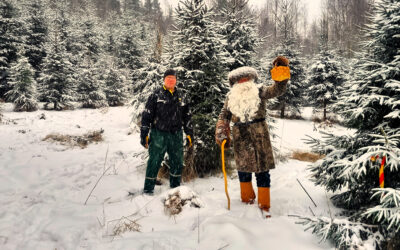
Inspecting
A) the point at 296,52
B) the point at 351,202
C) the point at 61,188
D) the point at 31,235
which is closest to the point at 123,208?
the point at 31,235

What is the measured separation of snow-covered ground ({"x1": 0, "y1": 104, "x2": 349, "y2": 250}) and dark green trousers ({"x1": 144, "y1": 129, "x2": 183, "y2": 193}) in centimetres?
36

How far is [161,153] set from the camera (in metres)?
4.20

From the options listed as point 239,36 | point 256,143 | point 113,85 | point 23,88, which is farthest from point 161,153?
point 113,85

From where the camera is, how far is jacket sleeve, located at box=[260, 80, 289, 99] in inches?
124

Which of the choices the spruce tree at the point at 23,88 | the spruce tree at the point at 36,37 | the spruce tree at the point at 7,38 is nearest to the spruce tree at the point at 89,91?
the spruce tree at the point at 36,37

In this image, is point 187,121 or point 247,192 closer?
point 247,192

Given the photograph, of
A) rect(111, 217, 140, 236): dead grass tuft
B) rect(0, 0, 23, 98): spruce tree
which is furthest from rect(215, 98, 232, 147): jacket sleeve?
rect(0, 0, 23, 98): spruce tree

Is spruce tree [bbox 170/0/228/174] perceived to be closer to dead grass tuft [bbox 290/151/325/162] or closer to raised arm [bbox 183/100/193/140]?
raised arm [bbox 183/100/193/140]

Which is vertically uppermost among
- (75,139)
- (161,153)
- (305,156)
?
(161,153)

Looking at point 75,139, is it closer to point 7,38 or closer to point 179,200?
point 179,200

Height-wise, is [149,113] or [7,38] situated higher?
[7,38]

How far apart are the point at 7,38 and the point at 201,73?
55.4ft

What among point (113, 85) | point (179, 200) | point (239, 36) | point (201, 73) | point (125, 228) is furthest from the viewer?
point (113, 85)

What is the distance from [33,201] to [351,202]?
4.60 meters
